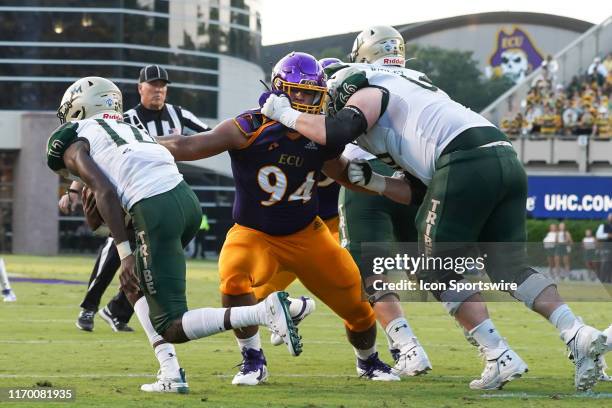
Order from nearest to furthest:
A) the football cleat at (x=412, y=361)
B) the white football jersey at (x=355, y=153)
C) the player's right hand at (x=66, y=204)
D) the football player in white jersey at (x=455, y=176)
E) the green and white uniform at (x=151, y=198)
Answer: the green and white uniform at (x=151, y=198), the football player in white jersey at (x=455, y=176), the football cleat at (x=412, y=361), the white football jersey at (x=355, y=153), the player's right hand at (x=66, y=204)

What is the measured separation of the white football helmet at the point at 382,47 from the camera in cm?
809

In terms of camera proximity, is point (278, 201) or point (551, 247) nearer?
point (278, 201)

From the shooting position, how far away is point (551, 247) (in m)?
25.3

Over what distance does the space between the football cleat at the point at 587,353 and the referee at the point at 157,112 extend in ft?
18.1

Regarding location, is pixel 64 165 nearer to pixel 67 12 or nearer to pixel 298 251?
pixel 298 251

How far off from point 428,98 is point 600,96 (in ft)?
92.3

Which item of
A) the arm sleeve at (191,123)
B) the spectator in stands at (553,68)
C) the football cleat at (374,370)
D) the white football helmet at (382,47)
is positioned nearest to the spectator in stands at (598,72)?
the spectator in stands at (553,68)

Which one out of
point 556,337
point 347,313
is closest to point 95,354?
point 347,313

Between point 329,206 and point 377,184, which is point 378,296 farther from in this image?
point 329,206

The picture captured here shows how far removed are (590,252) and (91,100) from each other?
2019cm

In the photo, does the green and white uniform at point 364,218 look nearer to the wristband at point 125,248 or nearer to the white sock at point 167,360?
the white sock at point 167,360

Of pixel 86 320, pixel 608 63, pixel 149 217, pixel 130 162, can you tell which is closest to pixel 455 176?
pixel 149 217

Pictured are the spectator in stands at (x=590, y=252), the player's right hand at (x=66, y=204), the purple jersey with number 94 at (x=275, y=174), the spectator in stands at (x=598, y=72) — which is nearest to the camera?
the purple jersey with number 94 at (x=275, y=174)

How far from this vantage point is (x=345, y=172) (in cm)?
776
